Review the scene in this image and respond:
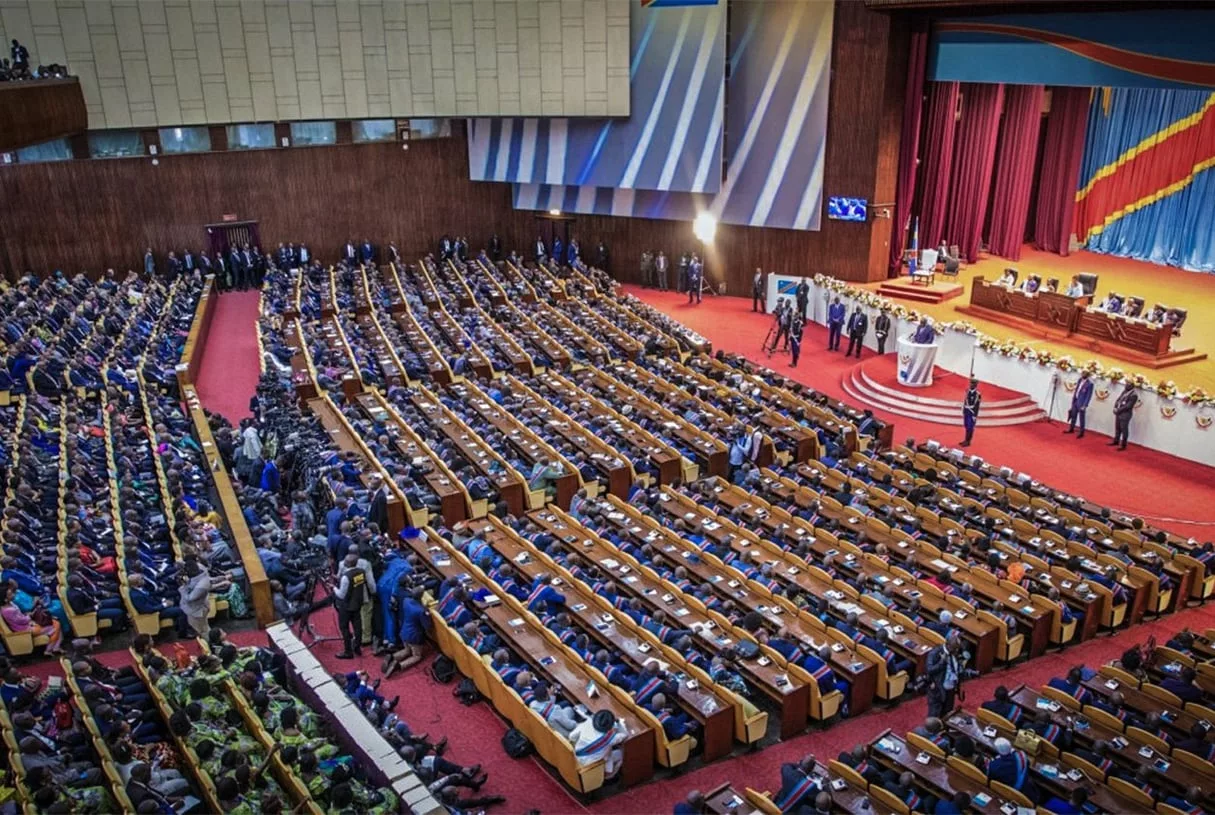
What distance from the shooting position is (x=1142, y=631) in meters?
11.5

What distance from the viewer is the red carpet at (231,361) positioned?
18.8 metres

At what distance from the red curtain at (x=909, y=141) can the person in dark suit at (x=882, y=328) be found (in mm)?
4443

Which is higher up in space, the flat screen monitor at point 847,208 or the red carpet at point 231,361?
the flat screen monitor at point 847,208

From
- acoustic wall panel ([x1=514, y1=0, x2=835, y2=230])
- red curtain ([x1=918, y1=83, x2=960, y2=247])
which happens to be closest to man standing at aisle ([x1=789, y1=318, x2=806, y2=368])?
acoustic wall panel ([x1=514, y1=0, x2=835, y2=230])

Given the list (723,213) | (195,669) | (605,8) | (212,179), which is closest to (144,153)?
(212,179)

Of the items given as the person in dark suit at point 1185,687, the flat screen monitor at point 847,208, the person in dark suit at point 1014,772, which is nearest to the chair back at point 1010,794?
the person in dark suit at point 1014,772

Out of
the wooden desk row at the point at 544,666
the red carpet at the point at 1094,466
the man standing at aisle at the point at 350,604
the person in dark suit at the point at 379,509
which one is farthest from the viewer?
the red carpet at the point at 1094,466

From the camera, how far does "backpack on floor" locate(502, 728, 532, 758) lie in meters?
9.27

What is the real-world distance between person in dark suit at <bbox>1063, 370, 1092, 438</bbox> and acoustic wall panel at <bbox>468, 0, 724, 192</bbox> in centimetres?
1207

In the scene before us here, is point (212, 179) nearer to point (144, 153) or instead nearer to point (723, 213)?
point (144, 153)

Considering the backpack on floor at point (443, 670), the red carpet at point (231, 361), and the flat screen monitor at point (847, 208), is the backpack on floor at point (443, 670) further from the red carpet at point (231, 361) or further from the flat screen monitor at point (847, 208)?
the flat screen monitor at point (847, 208)

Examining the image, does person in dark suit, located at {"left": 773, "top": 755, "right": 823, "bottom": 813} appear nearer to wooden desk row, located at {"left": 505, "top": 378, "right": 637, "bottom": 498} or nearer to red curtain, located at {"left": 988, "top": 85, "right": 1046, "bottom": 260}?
wooden desk row, located at {"left": 505, "top": 378, "right": 637, "bottom": 498}

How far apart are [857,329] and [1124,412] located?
6.25 m

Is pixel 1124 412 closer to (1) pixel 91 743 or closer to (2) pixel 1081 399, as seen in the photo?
(2) pixel 1081 399
